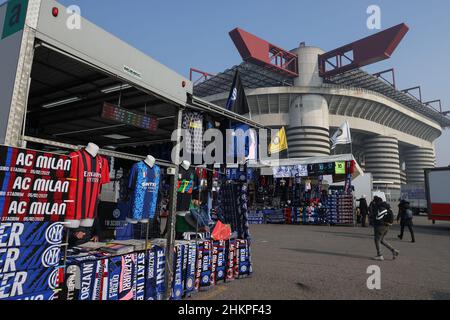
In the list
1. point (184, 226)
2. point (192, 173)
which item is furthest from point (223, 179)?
point (184, 226)

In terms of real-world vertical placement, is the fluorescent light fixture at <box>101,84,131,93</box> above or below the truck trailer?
above

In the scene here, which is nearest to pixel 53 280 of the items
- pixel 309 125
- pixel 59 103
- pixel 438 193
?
pixel 59 103

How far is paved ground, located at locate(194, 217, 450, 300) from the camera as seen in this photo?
561cm

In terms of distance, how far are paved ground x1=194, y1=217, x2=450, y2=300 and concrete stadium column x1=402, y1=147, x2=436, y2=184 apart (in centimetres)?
8141

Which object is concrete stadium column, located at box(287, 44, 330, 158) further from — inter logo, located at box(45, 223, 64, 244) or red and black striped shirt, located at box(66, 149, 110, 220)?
inter logo, located at box(45, 223, 64, 244)

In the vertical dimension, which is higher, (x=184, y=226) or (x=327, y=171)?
(x=327, y=171)

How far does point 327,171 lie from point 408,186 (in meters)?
28.1

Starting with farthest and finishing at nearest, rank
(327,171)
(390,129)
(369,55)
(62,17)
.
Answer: (390,129) → (369,55) → (327,171) → (62,17)

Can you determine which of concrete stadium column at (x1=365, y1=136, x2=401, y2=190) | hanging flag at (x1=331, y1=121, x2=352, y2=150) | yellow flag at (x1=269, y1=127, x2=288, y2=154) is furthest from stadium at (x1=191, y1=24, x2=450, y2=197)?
yellow flag at (x1=269, y1=127, x2=288, y2=154)

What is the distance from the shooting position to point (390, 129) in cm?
6838

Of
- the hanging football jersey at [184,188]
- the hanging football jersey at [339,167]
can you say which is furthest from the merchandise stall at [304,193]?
the hanging football jersey at [184,188]

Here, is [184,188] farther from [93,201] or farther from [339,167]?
[339,167]

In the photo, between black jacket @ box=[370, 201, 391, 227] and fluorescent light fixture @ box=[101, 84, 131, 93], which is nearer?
fluorescent light fixture @ box=[101, 84, 131, 93]
